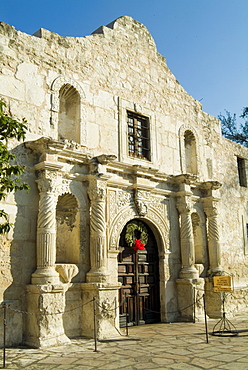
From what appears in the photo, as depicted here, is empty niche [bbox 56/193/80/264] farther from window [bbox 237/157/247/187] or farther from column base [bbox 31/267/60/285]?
window [bbox 237/157/247/187]

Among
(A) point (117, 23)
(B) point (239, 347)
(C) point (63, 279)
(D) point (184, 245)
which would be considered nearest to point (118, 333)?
(C) point (63, 279)

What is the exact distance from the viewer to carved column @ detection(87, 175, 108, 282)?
847cm

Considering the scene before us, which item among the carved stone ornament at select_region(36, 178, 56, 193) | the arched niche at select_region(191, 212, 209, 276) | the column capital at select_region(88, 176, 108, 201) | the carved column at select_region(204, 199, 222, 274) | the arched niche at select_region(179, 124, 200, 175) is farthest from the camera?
the arched niche at select_region(179, 124, 200, 175)

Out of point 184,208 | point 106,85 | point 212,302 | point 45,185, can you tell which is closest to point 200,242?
point 184,208

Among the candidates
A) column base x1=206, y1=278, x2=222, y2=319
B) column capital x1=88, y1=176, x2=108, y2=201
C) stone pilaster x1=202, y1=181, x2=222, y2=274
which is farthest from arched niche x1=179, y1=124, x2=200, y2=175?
column capital x1=88, y1=176, x2=108, y2=201

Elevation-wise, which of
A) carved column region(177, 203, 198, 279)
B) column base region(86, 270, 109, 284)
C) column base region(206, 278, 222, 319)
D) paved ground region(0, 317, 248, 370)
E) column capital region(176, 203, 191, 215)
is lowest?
paved ground region(0, 317, 248, 370)

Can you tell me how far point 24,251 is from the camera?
7.73 metres

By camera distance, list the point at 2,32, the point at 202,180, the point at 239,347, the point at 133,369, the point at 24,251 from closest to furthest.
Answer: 1. the point at 133,369
2. the point at 239,347
3. the point at 24,251
4. the point at 2,32
5. the point at 202,180

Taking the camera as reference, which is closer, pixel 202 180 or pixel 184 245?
pixel 184 245

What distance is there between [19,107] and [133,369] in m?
5.28

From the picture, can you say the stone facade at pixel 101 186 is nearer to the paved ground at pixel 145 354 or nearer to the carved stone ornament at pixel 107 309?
the carved stone ornament at pixel 107 309

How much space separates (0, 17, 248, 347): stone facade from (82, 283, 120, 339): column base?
2cm

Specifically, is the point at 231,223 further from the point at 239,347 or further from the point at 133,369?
A: the point at 133,369

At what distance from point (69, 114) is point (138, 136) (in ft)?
6.82
